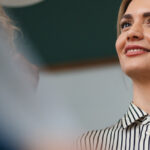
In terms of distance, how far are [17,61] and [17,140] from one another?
0.19 feet

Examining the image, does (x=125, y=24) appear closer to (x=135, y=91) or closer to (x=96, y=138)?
(x=135, y=91)

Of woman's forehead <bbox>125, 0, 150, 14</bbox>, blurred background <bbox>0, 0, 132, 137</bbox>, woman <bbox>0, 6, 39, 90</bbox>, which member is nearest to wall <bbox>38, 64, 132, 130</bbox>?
blurred background <bbox>0, 0, 132, 137</bbox>

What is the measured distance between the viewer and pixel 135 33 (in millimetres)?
760

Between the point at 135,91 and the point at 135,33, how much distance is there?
13 cm

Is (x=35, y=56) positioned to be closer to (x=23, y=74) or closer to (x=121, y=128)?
(x=23, y=74)

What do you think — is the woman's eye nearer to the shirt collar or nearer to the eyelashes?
the eyelashes

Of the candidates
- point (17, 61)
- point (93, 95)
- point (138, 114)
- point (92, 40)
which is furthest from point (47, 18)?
point (17, 61)

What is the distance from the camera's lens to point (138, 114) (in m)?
0.75

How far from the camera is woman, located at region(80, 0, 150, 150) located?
713 millimetres

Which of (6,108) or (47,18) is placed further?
(47,18)

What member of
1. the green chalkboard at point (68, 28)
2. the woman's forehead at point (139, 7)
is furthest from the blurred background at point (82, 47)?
the woman's forehead at point (139, 7)

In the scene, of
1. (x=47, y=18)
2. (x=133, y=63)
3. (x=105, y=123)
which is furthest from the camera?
(x=47, y=18)

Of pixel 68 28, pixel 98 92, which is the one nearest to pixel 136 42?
pixel 98 92

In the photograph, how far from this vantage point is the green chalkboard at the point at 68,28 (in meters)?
1.58
